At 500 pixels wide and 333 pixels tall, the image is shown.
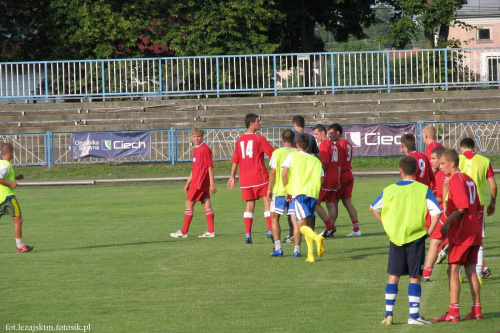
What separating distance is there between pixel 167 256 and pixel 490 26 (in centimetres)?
5952

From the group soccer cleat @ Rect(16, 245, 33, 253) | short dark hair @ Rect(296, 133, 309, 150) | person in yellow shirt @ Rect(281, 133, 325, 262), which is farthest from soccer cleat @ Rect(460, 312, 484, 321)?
soccer cleat @ Rect(16, 245, 33, 253)

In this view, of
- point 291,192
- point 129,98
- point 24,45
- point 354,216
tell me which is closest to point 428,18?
point 129,98

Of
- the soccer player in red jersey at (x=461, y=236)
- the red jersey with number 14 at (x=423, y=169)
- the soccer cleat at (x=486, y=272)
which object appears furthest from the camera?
the red jersey with number 14 at (x=423, y=169)

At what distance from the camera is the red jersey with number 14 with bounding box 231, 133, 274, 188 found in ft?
41.2

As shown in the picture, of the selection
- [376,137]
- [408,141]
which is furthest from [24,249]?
[376,137]

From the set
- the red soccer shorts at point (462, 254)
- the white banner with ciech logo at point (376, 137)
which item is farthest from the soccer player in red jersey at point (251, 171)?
the white banner with ciech logo at point (376, 137)

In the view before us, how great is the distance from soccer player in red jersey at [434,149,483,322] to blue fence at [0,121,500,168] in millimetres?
20286

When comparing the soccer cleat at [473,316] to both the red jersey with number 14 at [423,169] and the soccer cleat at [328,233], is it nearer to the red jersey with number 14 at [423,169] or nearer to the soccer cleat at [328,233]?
the red jersey with number 14 at [423,169]

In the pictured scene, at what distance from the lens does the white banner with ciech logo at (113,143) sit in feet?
89.8

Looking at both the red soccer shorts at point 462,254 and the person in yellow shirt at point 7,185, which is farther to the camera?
the person in yellow shirt at point 7,185

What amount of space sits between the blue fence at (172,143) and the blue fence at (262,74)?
4364 millimetres

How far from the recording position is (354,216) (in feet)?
44.7

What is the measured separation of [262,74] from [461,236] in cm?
2611

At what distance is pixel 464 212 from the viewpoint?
7383mm
